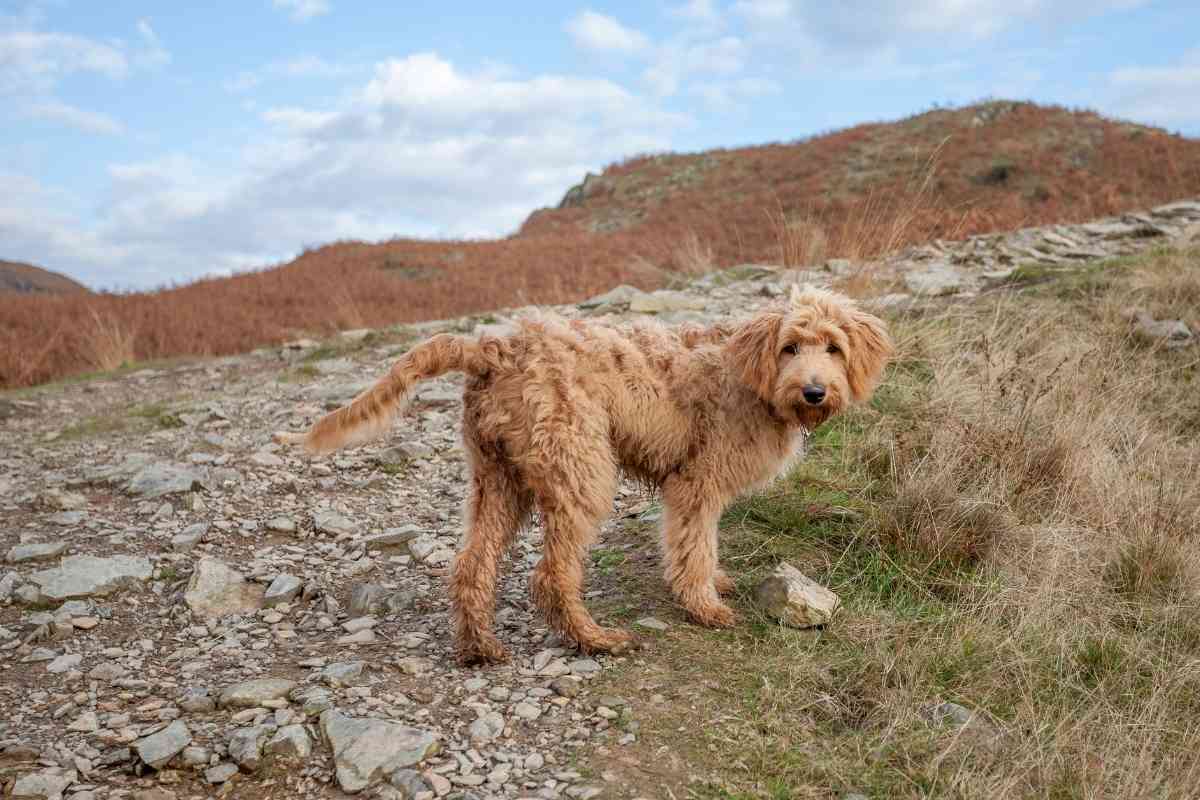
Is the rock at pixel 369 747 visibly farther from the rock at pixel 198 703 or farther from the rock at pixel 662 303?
the rock at pixel 662 303

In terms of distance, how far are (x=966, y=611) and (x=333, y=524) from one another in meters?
4.30

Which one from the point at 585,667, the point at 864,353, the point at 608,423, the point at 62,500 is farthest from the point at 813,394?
the point at 62,500

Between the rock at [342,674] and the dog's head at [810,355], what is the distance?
8.30 ft

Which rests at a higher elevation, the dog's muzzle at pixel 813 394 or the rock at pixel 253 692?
the dog's muzzle at pixel 813 394

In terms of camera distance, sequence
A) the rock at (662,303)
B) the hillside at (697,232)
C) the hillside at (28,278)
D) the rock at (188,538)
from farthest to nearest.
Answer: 1. the hillside at (28,278)
2. the hillside at (697,232)
3. the rock at (662,303)
4. the rock at (188,538)

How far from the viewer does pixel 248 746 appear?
3.64m

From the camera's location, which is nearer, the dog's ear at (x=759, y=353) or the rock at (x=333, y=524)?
the dog's ear at (x=759, y=353)

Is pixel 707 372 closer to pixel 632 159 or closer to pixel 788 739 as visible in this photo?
pixel 788 739

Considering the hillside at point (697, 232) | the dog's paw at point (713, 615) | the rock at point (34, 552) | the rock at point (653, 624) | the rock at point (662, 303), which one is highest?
the hillside at point (697, 232)

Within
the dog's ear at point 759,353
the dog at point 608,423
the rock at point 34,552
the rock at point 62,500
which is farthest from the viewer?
the rock at point 62,500

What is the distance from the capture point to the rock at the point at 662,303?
11.7 meters

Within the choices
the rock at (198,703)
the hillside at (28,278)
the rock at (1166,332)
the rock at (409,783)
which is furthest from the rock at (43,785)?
the hillside at (28,278)

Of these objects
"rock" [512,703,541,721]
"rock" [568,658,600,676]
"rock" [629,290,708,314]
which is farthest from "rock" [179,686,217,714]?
"rock" [629,290,708,314]

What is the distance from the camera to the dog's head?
444 cm
